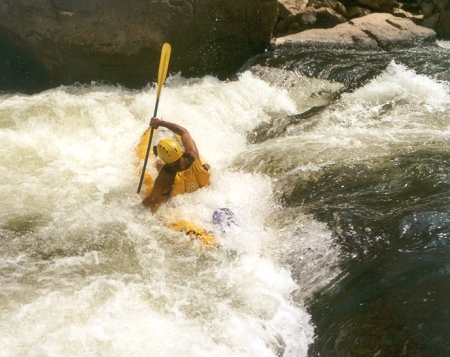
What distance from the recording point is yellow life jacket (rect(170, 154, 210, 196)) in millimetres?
4125

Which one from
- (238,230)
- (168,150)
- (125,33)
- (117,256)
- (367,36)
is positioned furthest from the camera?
(367,36)

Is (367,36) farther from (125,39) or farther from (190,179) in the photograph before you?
(190,179)

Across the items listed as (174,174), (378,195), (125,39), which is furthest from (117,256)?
(125,39)

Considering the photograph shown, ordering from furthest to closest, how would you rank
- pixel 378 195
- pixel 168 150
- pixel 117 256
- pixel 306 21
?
pixel 306 21 < pixel 378 195 < pixel 168 150 < pixel 117 256

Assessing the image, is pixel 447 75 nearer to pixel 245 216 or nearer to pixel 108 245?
pixel 245 216

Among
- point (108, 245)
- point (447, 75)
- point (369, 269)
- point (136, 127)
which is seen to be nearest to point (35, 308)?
point (108, 245)


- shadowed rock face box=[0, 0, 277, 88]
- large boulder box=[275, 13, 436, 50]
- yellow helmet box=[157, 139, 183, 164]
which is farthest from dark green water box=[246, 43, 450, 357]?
yellow helmet box=[157, 139, 183, 164]

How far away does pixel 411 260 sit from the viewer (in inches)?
128

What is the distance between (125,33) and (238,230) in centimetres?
401

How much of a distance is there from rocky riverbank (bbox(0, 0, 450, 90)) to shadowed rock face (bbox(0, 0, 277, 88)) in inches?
0.5

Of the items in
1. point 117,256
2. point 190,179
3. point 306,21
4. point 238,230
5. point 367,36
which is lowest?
point 117,256

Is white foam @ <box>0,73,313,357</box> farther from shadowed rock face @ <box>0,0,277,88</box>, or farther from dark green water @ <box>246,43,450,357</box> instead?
shadowed rock face @ <box>0,0,277,88</box>

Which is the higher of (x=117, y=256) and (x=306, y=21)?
(x=306, y=21)

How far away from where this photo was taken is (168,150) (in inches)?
155
